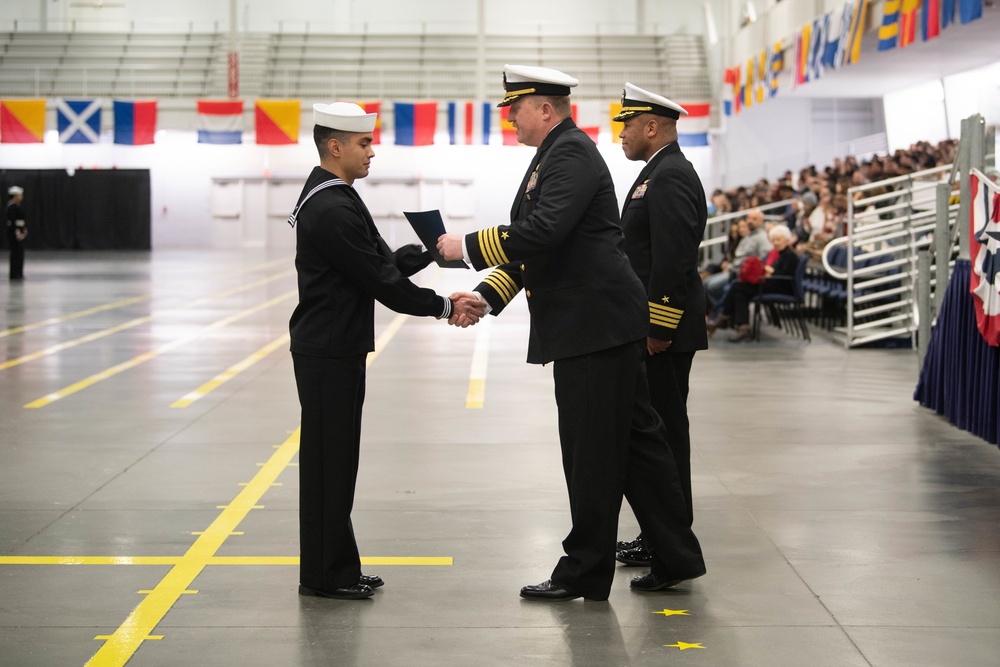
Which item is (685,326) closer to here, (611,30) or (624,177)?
(624,177)

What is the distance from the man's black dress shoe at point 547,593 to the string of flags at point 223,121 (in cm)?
2881

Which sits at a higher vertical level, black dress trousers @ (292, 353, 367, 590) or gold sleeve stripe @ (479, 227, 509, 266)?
gold sleeve stripe @ (479, 227, 509, 266)

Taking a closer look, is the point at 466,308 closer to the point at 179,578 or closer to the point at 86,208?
the point at 179,578

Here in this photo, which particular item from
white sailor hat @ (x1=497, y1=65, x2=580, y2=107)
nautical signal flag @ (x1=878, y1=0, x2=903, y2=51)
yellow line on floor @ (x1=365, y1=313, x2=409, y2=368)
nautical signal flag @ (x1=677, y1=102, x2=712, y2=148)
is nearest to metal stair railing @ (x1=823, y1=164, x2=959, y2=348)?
nautical signal flag @ (x1=878, y1=0, x2=903, y2=51)

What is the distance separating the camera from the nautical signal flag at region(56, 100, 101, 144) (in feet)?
112

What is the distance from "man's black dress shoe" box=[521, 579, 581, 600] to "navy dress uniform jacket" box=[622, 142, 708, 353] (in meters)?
1.09

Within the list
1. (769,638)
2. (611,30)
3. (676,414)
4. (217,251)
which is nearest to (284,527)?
(676,414)

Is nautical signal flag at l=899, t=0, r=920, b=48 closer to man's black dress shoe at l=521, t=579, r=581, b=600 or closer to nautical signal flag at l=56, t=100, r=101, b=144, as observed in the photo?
man's black dress shoe at l=521, t=579, r=581, b=600

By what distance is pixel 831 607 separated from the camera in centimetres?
460

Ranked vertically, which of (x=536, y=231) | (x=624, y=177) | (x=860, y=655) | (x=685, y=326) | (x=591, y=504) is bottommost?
(x=860, y=655)

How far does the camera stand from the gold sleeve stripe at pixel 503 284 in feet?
16.5

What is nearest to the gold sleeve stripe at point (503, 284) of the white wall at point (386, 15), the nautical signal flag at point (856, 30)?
the nautical signal flag at point (856, 30)

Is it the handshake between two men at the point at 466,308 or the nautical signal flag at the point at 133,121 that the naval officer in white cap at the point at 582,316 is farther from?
the nautical signal flag at the point at 133,121

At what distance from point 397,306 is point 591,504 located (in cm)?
105
